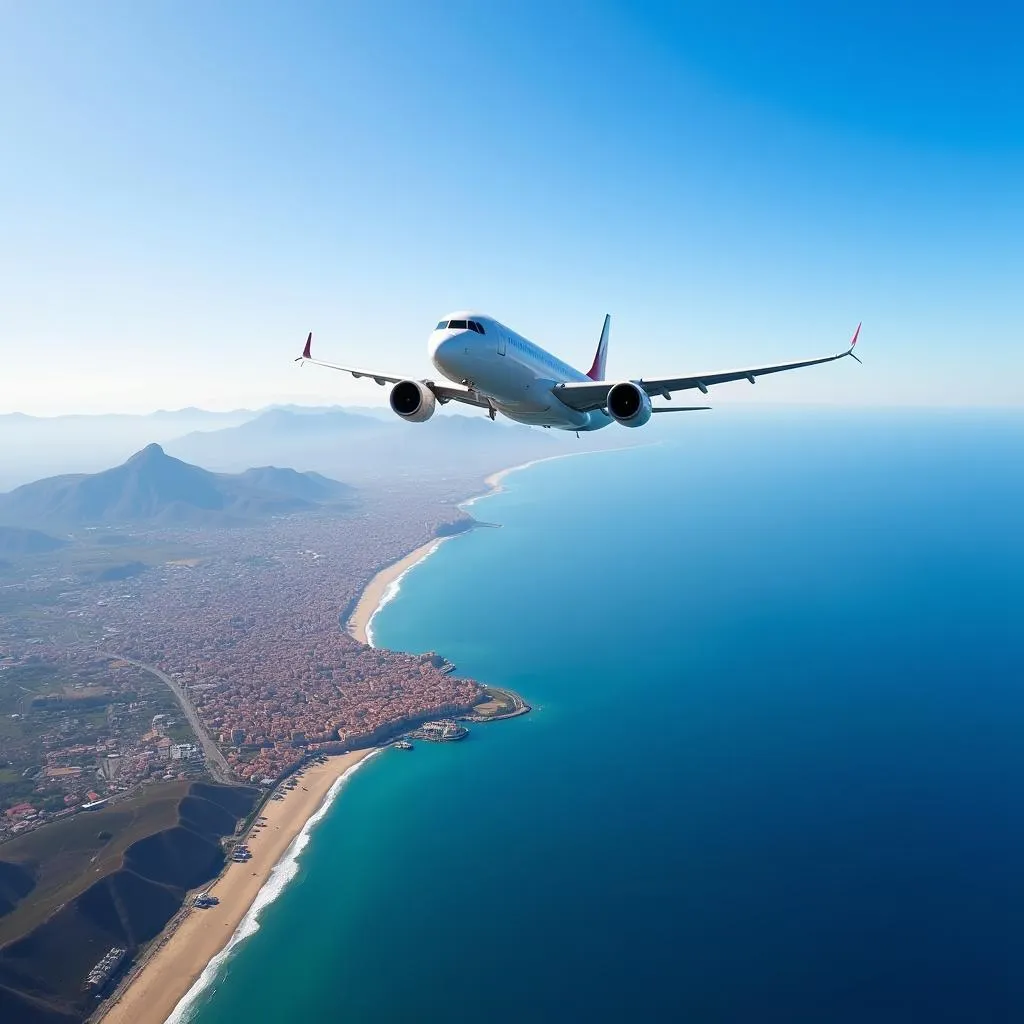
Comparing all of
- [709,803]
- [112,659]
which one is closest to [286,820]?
[709,803]

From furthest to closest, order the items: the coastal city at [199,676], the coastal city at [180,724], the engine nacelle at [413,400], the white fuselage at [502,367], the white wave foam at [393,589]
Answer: the white wave foam at [393,589] < the coastal city at [199,676] < the coastal city at [180,724] < the engine nacelle at [413,400] < the white fuselage at [502,367]

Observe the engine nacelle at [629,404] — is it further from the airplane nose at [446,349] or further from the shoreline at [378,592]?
the shoreline at [378,592]

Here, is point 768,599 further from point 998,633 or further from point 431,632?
point 431,632

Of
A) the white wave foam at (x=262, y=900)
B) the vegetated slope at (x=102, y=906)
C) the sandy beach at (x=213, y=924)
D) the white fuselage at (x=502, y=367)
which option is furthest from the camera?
the vegetated slope at (x=102, y=906)

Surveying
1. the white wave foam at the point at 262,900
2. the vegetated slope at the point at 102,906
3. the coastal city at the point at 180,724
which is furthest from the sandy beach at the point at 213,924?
the vegetated slope at the point at 102,906

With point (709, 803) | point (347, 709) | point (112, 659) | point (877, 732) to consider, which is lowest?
point (112, 659)

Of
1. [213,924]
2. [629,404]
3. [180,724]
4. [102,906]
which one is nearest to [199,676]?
[180,724]
